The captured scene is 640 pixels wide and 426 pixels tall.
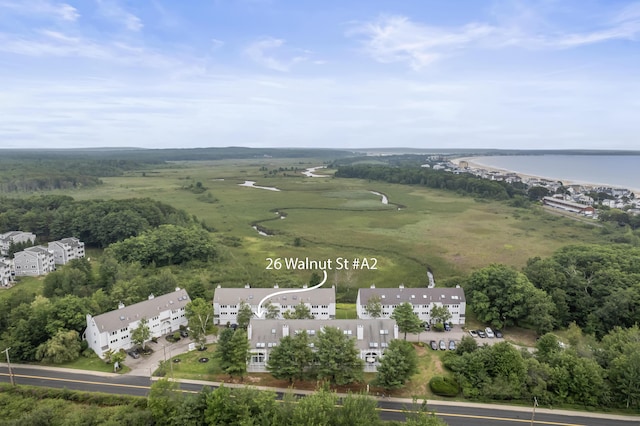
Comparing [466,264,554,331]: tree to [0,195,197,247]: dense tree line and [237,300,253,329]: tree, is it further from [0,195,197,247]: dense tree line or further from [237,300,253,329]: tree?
[0,195,197,247]: dense tree line

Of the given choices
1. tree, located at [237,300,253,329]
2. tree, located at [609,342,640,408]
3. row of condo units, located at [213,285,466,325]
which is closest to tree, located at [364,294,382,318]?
row of condo units, located at [213,285,466,325]

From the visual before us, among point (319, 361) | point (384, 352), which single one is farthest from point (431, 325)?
point (319, 361)

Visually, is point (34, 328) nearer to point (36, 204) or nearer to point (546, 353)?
point (546, 353)

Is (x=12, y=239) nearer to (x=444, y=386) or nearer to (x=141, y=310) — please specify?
(x=141, y=310)

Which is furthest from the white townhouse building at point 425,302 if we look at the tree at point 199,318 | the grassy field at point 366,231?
the tree at point 199,318

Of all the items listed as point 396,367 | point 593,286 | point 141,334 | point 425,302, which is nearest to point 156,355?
point 141,334

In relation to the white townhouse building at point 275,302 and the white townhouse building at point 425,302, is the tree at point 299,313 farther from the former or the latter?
the white townhouse building at point 425,302
